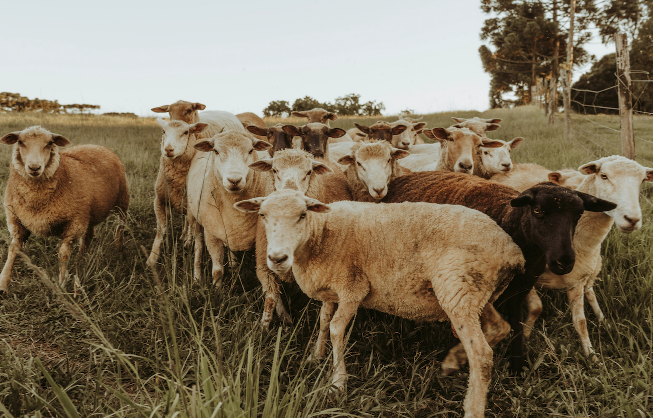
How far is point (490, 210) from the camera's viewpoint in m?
3.08

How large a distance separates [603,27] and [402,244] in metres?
27.9

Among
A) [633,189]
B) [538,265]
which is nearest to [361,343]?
[538,265]

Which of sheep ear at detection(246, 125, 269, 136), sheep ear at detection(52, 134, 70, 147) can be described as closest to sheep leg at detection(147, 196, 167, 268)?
sheep ear at detection(52, 134, 70, 147)

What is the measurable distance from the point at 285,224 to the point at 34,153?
2.72 metres

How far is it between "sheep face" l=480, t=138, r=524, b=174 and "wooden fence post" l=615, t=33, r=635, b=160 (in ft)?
5.46

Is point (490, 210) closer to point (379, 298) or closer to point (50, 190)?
point (379, 298)

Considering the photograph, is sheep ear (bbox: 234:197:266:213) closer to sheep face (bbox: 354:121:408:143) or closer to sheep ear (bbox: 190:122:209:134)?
sheep ear (bbox: 190:122:209:134)

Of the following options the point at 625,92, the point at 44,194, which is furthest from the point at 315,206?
the point at 625,92

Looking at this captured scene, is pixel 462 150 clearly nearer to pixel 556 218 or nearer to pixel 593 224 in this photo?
pixel 593 224

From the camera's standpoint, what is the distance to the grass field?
1957mm

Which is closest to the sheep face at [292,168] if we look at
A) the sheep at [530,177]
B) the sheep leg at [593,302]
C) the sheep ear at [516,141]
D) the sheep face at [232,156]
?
the sheep face at [232,156]

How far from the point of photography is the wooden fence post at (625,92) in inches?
189

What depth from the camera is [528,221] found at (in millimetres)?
2594

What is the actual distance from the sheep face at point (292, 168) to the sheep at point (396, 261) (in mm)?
563
